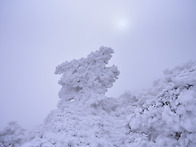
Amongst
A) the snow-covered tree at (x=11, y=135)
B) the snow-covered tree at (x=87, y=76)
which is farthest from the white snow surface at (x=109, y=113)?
the snow-covered tree at (x=11, y=135)

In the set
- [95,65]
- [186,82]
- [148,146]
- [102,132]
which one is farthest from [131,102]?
[186,82]

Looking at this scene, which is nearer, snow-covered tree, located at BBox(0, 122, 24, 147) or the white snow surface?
the white snow surface

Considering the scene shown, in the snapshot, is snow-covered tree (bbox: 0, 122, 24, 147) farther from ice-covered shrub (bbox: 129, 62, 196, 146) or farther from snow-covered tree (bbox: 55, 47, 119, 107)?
ice-covered shrub (bbox: 129, 62, 196, 146)

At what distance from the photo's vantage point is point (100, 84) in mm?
12906

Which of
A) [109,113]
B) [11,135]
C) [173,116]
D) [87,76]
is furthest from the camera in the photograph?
[11,135]

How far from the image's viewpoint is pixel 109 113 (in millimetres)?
12594

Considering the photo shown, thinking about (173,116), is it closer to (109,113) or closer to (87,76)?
(109,113)

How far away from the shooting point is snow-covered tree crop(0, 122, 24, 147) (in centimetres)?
1647

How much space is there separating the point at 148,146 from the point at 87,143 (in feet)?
9.94

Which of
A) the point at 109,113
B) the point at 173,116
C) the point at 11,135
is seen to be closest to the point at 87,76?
the point at 109,113

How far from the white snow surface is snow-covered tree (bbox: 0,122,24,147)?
7502 mm

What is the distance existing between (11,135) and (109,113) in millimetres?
12318

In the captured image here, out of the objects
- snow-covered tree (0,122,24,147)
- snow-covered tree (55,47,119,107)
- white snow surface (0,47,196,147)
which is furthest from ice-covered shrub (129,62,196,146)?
snow-covered tree (0,122,24,147)

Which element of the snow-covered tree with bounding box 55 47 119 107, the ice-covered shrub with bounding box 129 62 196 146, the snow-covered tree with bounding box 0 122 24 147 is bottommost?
the ice-covered shrub with bounding box 129 62 196 146
